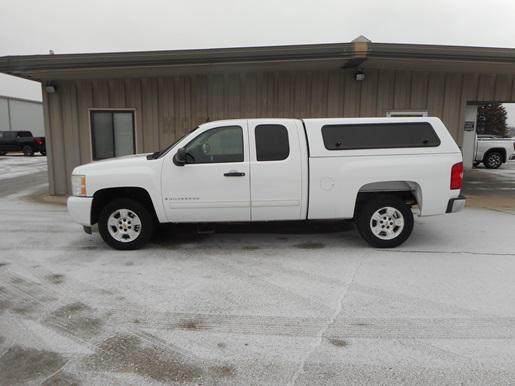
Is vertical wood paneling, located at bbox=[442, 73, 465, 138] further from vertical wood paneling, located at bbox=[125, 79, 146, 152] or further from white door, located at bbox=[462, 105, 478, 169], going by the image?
vertical wood paneling, located at bbox=[125, 79, 146, 152]

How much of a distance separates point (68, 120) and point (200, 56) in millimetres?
4291

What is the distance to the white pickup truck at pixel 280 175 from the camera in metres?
5.74

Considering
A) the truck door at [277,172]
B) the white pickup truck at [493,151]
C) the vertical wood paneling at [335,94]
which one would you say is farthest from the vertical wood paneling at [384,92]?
the white pickup truck at [493,151]

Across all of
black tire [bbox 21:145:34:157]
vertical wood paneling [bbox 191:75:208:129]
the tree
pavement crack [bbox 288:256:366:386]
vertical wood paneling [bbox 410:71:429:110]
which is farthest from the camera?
the tree

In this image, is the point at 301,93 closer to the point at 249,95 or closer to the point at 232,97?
→ the point at 249,95

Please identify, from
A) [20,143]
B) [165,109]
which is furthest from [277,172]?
[20,143]

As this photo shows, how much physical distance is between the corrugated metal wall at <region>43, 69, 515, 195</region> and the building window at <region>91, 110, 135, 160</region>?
0.19 m

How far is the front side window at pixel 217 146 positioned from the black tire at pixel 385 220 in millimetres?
2005

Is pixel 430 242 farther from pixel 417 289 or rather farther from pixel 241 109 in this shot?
pixel 241 109

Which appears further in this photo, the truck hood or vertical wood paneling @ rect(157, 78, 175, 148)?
vertical wood paneling @ rect(157, 78, 175, 148)

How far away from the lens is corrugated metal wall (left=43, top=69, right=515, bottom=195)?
10047mm

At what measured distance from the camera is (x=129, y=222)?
19.7 ft

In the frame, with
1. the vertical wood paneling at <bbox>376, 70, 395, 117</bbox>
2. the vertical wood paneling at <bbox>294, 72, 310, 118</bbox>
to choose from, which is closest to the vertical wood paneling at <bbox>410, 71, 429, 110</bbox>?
the vertical wood paneling at <bbox>376, 70, 395, 117</bbox>

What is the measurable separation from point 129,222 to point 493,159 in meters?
18.6
